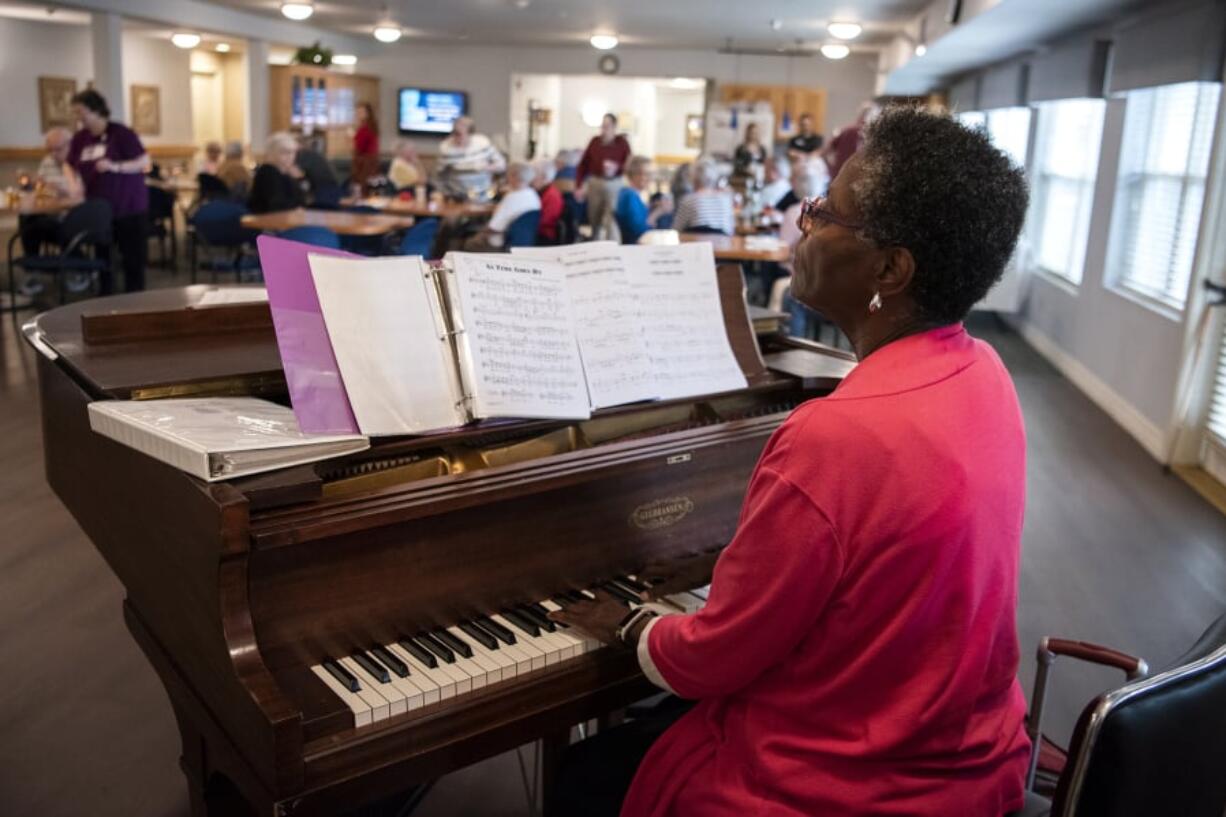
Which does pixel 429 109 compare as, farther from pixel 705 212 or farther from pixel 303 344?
pixel 303 344

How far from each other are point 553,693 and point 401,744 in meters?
0.24

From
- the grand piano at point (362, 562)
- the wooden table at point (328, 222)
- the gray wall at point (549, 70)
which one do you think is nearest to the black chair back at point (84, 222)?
the wooden table at point (328, 222)

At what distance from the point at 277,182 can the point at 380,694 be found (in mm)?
7668

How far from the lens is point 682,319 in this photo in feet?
6.84

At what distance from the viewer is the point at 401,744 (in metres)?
1.41

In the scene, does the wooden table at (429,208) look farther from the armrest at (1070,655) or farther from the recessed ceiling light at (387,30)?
the armrest at (1070,655)

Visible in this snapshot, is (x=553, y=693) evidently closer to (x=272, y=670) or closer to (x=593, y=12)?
(x=272, y=670)

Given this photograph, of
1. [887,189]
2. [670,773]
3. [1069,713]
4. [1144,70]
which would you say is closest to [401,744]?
[670,773]

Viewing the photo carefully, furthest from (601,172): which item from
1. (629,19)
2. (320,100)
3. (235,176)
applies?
(320,100)

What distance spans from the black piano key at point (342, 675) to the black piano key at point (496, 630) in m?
0.22

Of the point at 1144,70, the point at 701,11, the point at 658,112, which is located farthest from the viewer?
the point at 658,112

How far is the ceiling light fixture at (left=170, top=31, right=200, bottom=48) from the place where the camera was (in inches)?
537

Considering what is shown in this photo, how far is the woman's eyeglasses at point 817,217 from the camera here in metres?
1.33

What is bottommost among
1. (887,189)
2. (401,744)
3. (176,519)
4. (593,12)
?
(401,744)
